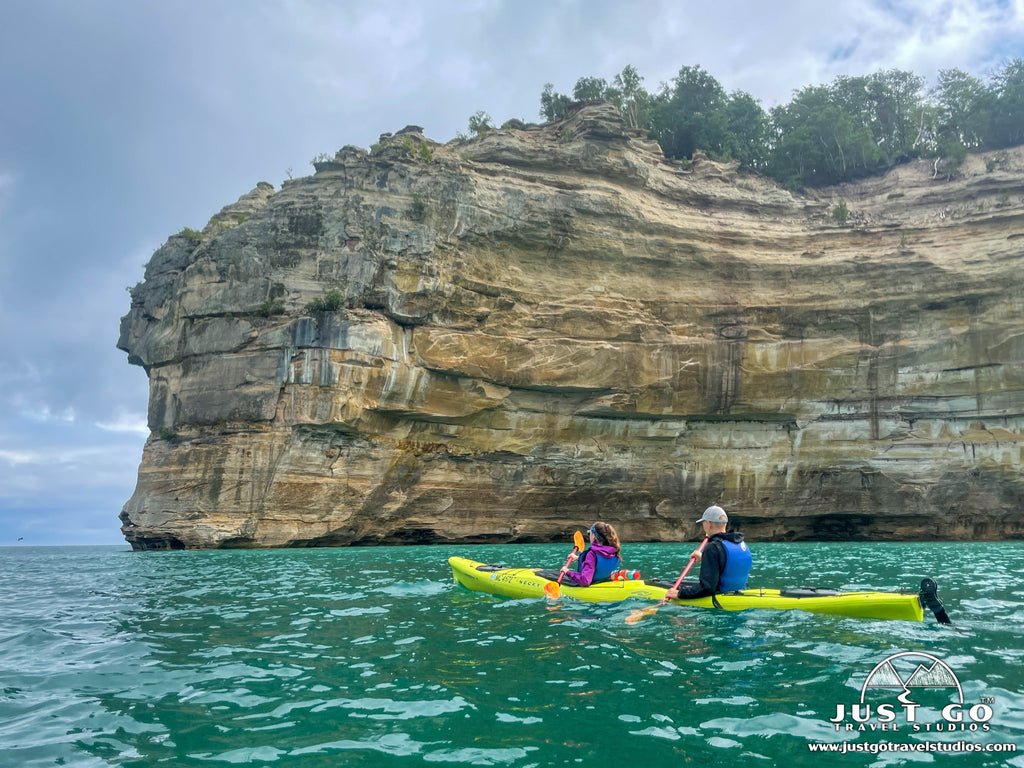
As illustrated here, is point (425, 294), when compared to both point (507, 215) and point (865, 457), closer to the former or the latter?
point (507, 215)

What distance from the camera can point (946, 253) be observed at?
89.9 feet

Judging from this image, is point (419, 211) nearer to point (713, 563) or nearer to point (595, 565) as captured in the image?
point (595, 565)

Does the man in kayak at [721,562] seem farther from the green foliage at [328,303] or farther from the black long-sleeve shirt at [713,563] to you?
the green foliage at [328,303]

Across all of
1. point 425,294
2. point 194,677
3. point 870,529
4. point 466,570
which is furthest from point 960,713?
point 870,529

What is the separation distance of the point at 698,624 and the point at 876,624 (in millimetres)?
1877

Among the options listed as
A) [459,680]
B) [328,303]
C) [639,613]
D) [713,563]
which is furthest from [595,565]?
[328,303]

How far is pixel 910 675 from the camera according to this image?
16.4 ft

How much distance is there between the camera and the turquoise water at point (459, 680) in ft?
12.2

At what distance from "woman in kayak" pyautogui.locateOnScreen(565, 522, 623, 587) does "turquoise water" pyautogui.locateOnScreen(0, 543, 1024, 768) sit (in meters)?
0.48

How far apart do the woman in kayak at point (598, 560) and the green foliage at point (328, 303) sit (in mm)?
18570

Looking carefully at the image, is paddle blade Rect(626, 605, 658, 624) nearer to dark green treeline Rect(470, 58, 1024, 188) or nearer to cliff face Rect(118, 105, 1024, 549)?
cliff face Rect(118, 105, 1024, 549)

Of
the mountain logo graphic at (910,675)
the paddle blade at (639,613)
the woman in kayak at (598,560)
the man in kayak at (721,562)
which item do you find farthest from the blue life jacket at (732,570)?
the mountain logo graphic at (910,675)

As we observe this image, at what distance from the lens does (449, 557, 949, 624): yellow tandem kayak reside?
7.14m

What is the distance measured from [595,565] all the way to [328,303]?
750 inches
